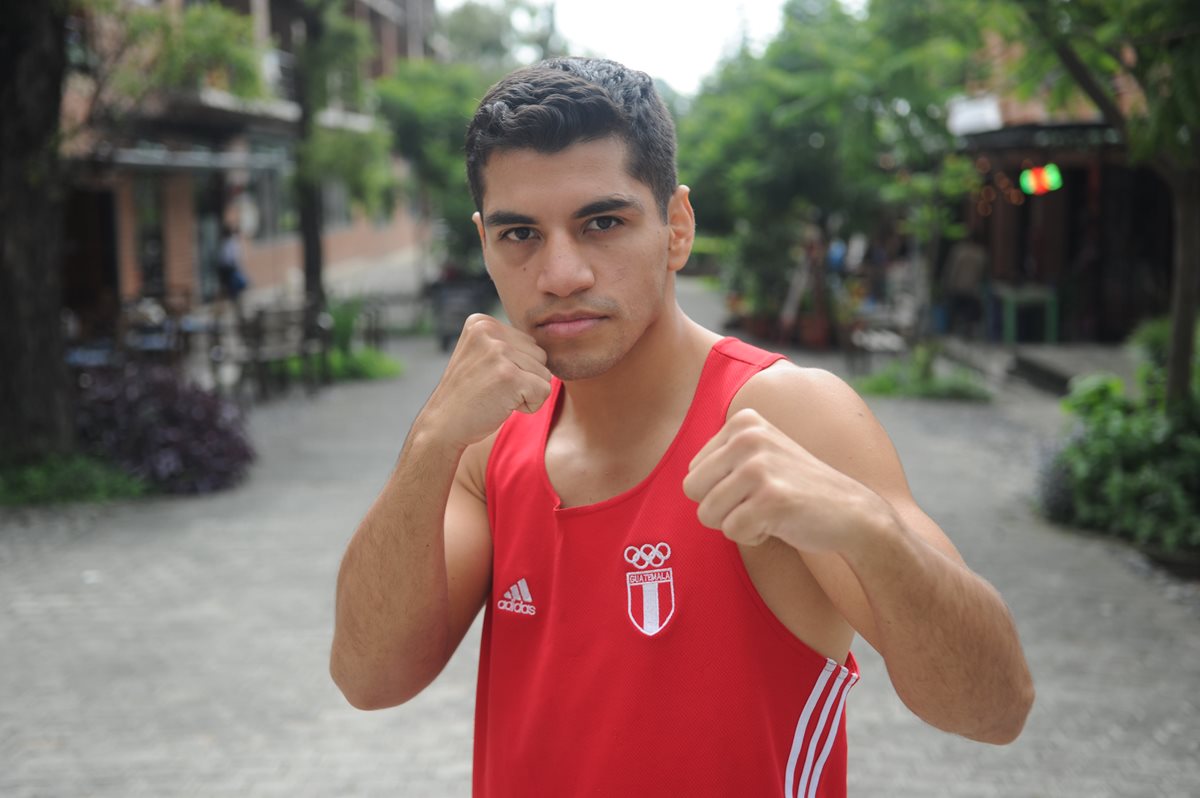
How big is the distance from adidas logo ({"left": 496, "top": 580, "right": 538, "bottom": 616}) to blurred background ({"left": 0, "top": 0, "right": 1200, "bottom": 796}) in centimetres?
319

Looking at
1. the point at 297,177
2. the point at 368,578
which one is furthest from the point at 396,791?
the point at 297,177

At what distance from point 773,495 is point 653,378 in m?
0.55

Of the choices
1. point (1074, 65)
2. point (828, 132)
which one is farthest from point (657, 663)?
point (828, 132)

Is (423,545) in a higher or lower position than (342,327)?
higher

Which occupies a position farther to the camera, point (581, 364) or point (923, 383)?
point (923, 383)

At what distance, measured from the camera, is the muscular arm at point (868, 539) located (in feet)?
5.18

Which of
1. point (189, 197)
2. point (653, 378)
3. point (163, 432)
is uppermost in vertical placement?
point (189, 197)

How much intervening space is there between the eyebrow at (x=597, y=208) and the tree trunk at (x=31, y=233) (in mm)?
8786

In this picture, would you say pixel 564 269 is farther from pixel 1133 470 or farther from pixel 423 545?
pixel 1133 470

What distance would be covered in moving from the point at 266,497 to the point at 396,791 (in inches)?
225

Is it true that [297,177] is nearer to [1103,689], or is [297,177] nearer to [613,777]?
[1103,689]

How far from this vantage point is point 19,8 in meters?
9.59

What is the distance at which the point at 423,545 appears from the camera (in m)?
1.99

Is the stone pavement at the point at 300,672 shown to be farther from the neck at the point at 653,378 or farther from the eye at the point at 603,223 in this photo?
the eye at the point at 603,223
